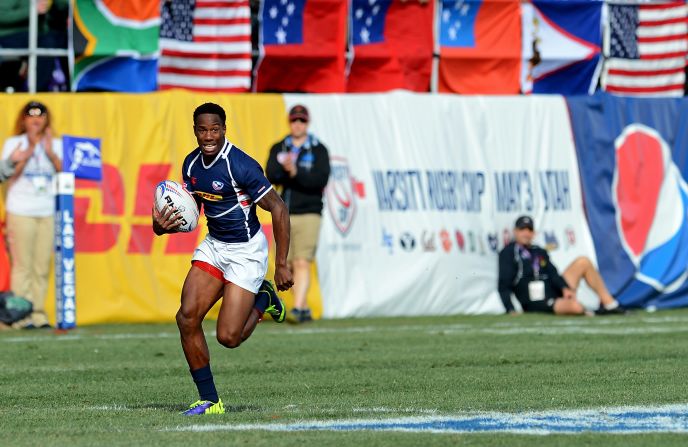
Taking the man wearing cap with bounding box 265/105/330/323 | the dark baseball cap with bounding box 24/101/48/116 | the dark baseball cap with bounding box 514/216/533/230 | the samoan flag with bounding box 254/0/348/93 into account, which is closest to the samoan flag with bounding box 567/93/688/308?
the dark baseball cap with bounding box 514/216/533/230

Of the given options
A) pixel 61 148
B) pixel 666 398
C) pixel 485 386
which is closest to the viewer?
pixel 666 398

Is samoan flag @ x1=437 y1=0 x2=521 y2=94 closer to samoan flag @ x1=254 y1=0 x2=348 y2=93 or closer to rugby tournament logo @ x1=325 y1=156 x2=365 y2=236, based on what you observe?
samoan flag @ x1=254 y1=0 x2=348 y2=93

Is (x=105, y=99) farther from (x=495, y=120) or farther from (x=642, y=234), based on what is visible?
(x=642, y=234)

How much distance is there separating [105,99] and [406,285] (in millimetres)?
4259

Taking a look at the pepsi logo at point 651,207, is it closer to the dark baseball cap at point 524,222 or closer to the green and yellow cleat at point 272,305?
the dark baseball cap at point 524,222

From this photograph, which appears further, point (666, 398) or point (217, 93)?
point (217, 93)

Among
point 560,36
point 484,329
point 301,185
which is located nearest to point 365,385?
point 484,329

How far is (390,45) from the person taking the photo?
2103 cm

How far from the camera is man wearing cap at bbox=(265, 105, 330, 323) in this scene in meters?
17.3

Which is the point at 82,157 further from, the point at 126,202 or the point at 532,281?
the point at 532,281

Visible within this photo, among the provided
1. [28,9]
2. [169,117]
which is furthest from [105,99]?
[28,9]

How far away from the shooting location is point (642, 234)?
20.4 m

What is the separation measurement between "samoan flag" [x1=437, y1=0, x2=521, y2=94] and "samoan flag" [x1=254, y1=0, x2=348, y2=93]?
1682 millimetres

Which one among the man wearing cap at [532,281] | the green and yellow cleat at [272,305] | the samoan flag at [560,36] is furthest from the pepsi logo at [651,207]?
the green and yellow cleat at [272,305]
